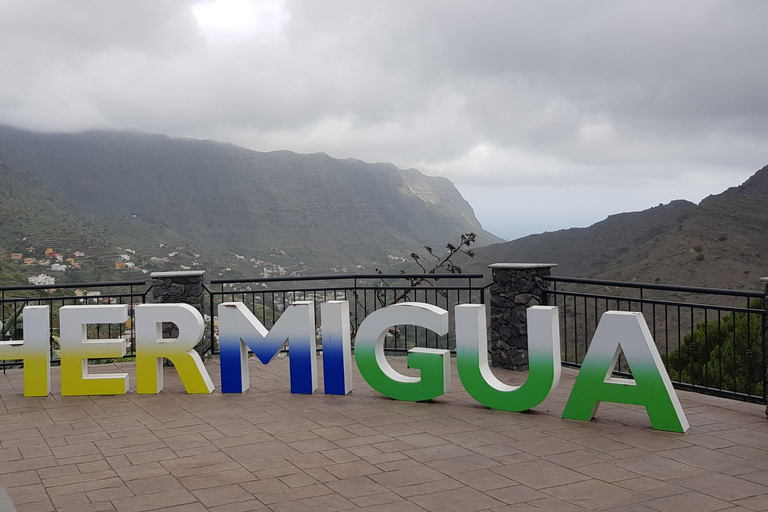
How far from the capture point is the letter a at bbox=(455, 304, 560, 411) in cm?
630

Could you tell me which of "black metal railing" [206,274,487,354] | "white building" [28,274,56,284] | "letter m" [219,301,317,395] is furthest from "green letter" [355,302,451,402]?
"white building" [28,274,56,284]

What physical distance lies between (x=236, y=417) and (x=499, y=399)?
2598mm

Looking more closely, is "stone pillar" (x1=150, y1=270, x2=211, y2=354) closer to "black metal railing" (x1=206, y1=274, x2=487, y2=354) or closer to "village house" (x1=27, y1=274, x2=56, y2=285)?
"black metal railing" (x1=206, y1=274, x2=487, y2=354)

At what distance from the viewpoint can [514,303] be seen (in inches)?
335

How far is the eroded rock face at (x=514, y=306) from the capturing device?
8.46 metres

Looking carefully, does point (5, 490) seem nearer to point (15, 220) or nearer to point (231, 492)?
point (231, 492)

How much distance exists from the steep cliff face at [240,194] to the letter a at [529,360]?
5347 centimetres

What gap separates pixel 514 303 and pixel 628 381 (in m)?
2.63

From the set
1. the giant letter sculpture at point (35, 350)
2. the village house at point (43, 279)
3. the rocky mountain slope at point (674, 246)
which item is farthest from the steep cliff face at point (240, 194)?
the giant letter sculpture at point (35, 350)

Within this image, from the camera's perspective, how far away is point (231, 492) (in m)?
4.38

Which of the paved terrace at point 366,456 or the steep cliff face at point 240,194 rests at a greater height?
the steep cliff face at point 240,194

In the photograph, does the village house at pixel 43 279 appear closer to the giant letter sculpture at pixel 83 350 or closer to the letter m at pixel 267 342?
the giant letter sculpture at pixel 83 350

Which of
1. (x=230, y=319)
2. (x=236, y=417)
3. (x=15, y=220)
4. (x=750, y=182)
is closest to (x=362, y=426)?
(x=236, y=417)

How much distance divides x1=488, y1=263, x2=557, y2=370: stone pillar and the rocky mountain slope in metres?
40.8
